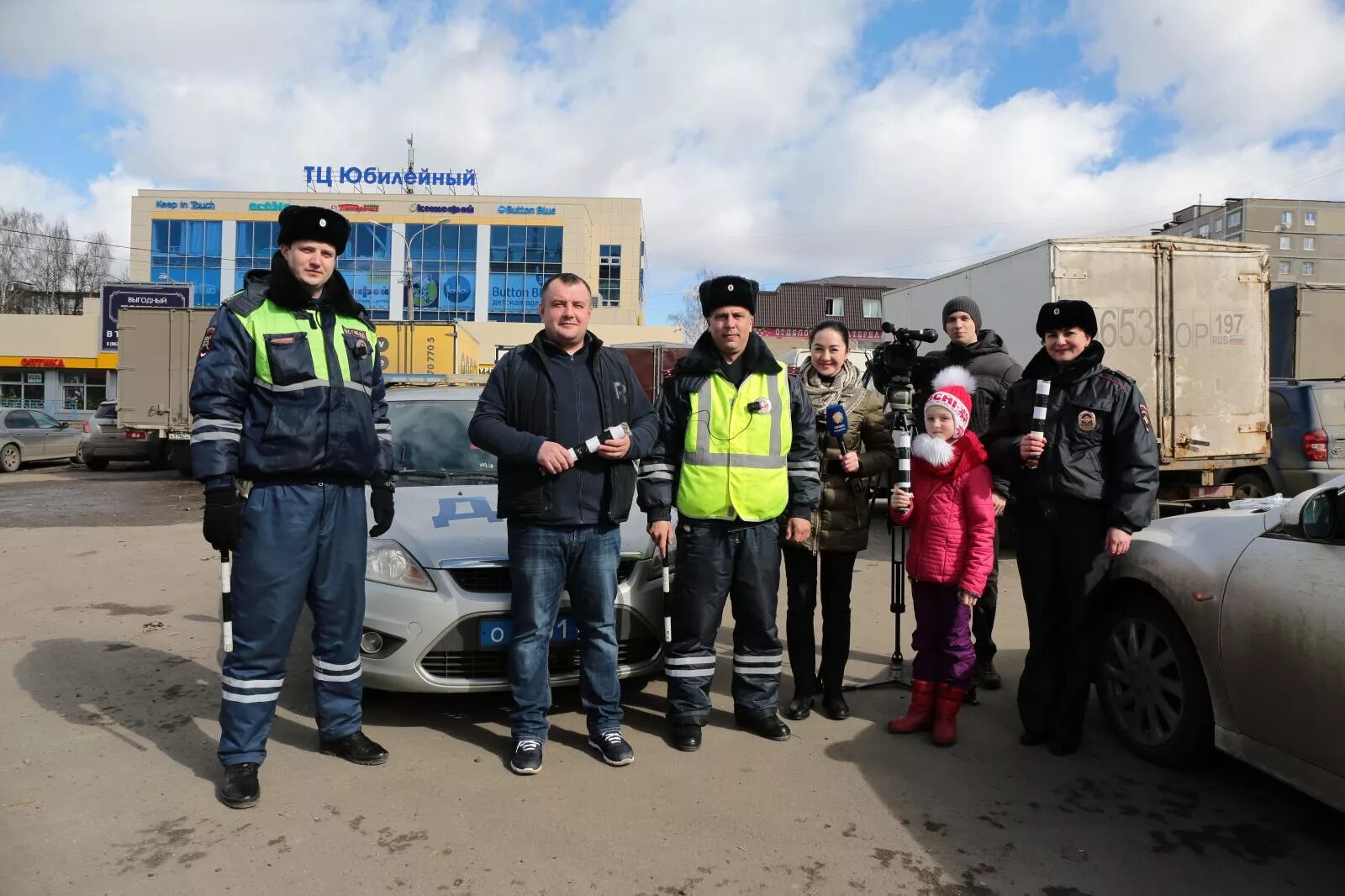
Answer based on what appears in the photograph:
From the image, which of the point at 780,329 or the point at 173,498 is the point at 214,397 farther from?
the point at 780,329

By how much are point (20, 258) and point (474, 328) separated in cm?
3544

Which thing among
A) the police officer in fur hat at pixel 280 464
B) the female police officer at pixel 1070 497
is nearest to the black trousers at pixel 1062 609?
the female police officer at pixel 1070 497

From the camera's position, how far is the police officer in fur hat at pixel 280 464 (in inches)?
127

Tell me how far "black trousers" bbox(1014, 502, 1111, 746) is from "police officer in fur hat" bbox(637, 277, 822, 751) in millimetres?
1002

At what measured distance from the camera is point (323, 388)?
3.39 metres

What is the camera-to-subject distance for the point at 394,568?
3.86 meters

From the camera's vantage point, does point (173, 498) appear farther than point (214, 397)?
Yes

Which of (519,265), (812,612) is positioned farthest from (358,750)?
(519,265)

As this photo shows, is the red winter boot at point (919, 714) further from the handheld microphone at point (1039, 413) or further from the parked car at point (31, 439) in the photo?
the parked car at point (31, 439)

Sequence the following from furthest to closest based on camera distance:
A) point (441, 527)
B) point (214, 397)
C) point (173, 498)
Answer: point (173, 498)
point (441, 527)
point (214, 397)

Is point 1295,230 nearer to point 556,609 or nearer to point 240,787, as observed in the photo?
point 556,609

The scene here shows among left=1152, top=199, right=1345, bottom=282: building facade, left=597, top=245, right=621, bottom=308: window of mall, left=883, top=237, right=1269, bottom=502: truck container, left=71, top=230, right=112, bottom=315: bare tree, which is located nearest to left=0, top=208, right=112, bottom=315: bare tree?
left=71, top=230, right=112, bottom=315: bare tree

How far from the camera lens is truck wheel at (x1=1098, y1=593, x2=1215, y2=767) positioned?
11.1ft

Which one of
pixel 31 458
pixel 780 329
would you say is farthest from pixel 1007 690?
pixel 780 329
